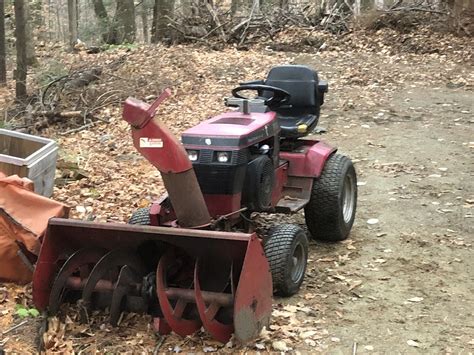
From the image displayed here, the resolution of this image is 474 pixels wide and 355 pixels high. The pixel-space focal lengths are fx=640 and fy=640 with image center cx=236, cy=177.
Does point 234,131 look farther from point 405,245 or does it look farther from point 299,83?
point 405,245

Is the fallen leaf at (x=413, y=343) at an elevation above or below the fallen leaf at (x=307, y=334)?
below

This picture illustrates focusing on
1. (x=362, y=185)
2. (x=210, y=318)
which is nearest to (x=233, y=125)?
(x=210, y=318)

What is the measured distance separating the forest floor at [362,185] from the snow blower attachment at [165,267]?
174 millimetres

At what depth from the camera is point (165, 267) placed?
4.15 metres

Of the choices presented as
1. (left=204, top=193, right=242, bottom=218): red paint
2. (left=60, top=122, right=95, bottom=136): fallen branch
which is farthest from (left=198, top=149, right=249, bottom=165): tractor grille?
(left=60, top=122, right=95, bottom=136): fallen branch

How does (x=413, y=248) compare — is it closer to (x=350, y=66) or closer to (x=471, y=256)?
(x=471, y=256)

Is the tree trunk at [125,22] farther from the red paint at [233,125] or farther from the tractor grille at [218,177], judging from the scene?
the tractor grille at [218,177]

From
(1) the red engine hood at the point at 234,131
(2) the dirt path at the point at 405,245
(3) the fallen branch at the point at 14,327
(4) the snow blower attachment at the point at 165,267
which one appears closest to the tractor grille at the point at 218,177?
(1) the red engine hood at the point at 234,131

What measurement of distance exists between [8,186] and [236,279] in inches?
75.2

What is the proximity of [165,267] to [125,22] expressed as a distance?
56.3 feet

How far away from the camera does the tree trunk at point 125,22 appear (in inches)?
790

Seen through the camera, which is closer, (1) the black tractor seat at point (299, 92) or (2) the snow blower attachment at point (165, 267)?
(2) the snow blower attachment at point (165, 267)

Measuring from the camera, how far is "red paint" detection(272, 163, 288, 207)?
5.26 meters

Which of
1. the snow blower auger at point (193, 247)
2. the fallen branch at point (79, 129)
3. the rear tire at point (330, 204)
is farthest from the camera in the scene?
the fallen branch at point (79, 129)
